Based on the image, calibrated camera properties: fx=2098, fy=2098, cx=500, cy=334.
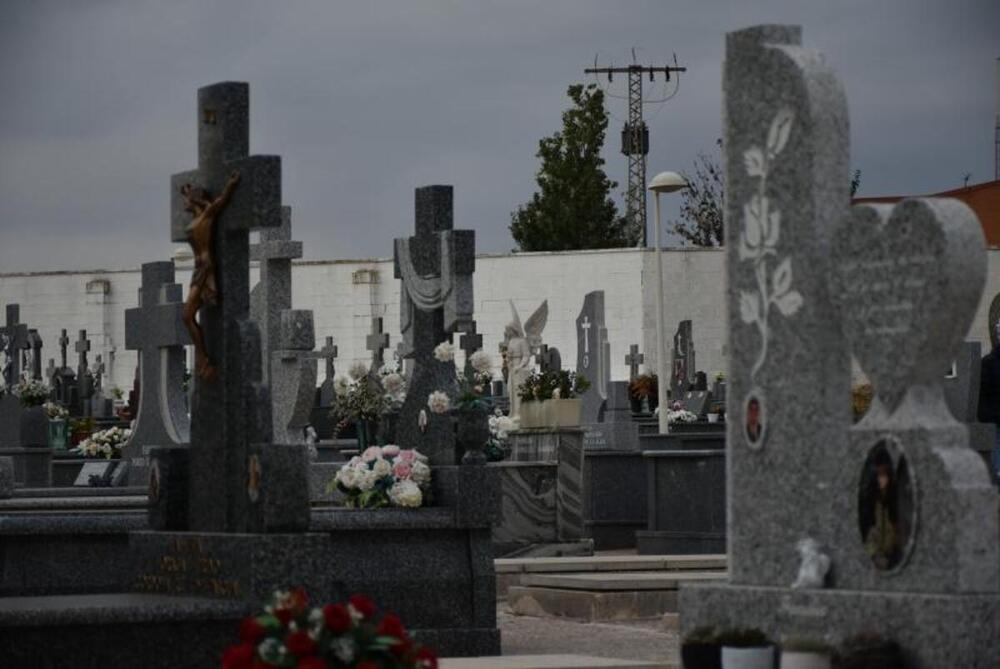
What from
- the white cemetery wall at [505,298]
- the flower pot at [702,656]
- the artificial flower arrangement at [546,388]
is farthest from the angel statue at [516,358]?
the white cemetery wall at [505,298]

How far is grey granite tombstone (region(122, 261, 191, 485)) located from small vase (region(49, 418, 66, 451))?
6274 mm

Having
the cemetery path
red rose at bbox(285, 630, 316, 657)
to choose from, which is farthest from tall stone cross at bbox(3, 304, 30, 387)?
red rose at bbox(285, 630, 316, 657)

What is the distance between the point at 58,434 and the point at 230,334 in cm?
1717

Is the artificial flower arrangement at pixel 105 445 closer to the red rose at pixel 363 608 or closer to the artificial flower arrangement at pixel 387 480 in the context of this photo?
the artificial flower arrangement at pixel 387 480

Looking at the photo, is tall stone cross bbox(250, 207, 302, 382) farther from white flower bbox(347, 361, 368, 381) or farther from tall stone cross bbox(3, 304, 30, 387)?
tall stone cross bbox(3, 304, 30, 387)

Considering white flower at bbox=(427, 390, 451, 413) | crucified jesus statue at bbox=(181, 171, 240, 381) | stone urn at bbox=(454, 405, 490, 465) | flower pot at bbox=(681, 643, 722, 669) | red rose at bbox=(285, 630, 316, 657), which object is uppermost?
crucified jesus statue at bbox=(181, 171, 240, 381)

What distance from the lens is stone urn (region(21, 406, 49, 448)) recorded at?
75.7 feet

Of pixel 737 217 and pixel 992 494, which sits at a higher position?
pixel 737 217

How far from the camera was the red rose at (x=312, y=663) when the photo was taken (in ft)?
20.7

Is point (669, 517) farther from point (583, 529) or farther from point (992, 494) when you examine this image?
point (992, 494)

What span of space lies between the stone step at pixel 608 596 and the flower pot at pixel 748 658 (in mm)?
5643

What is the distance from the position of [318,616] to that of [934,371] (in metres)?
2.29

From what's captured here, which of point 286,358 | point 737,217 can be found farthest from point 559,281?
point 737,217

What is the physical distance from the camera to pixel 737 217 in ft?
26.6
